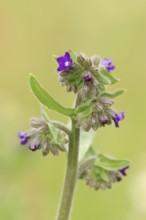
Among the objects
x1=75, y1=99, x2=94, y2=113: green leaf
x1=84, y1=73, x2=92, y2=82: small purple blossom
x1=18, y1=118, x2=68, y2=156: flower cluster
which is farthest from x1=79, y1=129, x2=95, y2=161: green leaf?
x1=84, y1=73, x2=92, y2=82: small purple blossom

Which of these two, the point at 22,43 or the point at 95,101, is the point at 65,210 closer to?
the point at 95,101

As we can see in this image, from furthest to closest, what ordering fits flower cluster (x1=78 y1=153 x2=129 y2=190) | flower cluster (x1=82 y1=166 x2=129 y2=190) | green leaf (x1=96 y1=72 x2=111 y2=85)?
1. flower cluster (x1=82 y1=166 x2=129 y2=190)
2. flower cluster (x1=78 y1=153 x2=129 y2=190)
3. green leaf (x1=96 y1=72 x2=111 y2=85)

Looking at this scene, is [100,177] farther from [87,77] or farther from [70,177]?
[87,77]

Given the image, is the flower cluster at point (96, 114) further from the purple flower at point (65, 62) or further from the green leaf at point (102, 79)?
the purple flower at point (65, 62)

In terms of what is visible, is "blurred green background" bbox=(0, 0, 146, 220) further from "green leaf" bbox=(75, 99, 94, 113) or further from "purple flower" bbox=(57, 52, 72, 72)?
"purple flower" bbox=(57, 52, 72, 72)

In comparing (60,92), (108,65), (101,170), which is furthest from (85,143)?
(60,92)

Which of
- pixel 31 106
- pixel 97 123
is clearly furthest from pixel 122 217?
pixel 31 106
